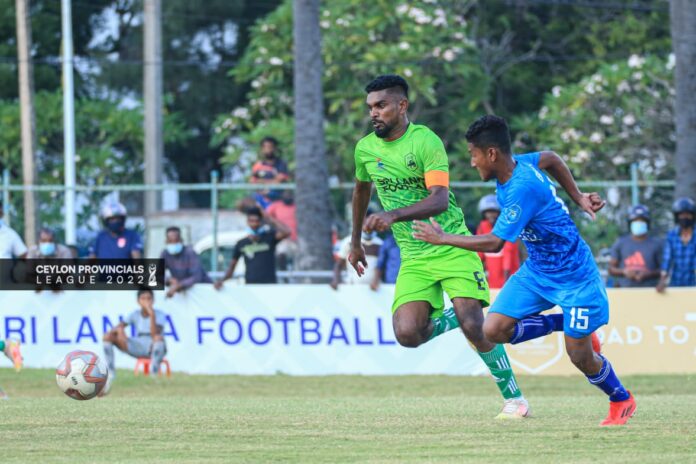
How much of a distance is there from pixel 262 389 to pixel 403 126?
23.4ft

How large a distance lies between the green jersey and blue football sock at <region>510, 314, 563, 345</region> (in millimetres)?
891

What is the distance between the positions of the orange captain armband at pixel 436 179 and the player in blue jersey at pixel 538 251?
55cm

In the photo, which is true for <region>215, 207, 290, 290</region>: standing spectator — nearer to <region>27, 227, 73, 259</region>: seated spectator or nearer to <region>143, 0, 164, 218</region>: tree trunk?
<region>27, 227, 73, 259</region>: seated spectator

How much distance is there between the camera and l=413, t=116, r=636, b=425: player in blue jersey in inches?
373

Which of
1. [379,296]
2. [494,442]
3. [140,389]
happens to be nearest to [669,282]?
[379,296]

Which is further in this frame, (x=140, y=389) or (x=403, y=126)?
(x=140, y=389)

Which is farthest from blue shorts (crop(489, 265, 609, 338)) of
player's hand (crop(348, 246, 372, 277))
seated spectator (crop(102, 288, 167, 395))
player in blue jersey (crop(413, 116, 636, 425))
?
seated spectator (crop(102, 288, 167, 395))

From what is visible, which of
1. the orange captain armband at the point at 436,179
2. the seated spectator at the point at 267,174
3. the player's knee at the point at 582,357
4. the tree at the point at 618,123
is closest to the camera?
the player's knee at the point at 582,357

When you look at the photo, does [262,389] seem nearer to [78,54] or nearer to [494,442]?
[494,442]

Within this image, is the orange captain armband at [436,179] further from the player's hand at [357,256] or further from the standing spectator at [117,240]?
the standing spectator at [117,240]

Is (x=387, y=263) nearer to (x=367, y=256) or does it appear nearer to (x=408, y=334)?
(x=367, y=256)

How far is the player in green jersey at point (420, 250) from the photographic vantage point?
1051 cm

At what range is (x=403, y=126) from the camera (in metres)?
10.7

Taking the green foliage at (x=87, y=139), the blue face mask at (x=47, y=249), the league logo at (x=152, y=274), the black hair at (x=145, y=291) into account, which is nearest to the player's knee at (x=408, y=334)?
the black hair at (x=145, y=291)
